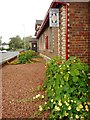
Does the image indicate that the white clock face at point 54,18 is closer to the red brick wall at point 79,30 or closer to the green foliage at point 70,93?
the red brick wall at point 79,30

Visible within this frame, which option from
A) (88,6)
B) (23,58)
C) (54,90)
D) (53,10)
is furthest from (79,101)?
(23,58)

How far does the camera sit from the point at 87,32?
755cm

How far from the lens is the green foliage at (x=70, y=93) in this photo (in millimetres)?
4637

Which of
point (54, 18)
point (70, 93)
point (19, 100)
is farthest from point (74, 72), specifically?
point (54, 18)

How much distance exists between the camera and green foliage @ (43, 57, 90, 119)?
15.2ft

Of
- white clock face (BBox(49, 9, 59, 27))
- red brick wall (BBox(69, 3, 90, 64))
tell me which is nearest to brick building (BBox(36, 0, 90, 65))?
red brick wall (BBox(69, 3, 90, 64))

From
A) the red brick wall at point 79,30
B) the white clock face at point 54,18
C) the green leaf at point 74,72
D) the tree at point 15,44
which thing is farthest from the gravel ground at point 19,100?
the tree at point 15,44

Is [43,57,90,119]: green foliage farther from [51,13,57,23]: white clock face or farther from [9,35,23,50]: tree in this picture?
[9,35,23,50]: tree

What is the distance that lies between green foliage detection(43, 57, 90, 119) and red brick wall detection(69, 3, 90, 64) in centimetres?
263

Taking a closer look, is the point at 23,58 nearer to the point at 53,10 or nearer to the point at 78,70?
the point at 53,10

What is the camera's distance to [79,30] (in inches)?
296

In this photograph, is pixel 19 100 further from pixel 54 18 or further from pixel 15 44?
pixel 15 44

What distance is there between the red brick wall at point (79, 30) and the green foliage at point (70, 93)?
263 cm

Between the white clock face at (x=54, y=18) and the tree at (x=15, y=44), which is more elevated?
the white clock face at (x=54, y=18)
